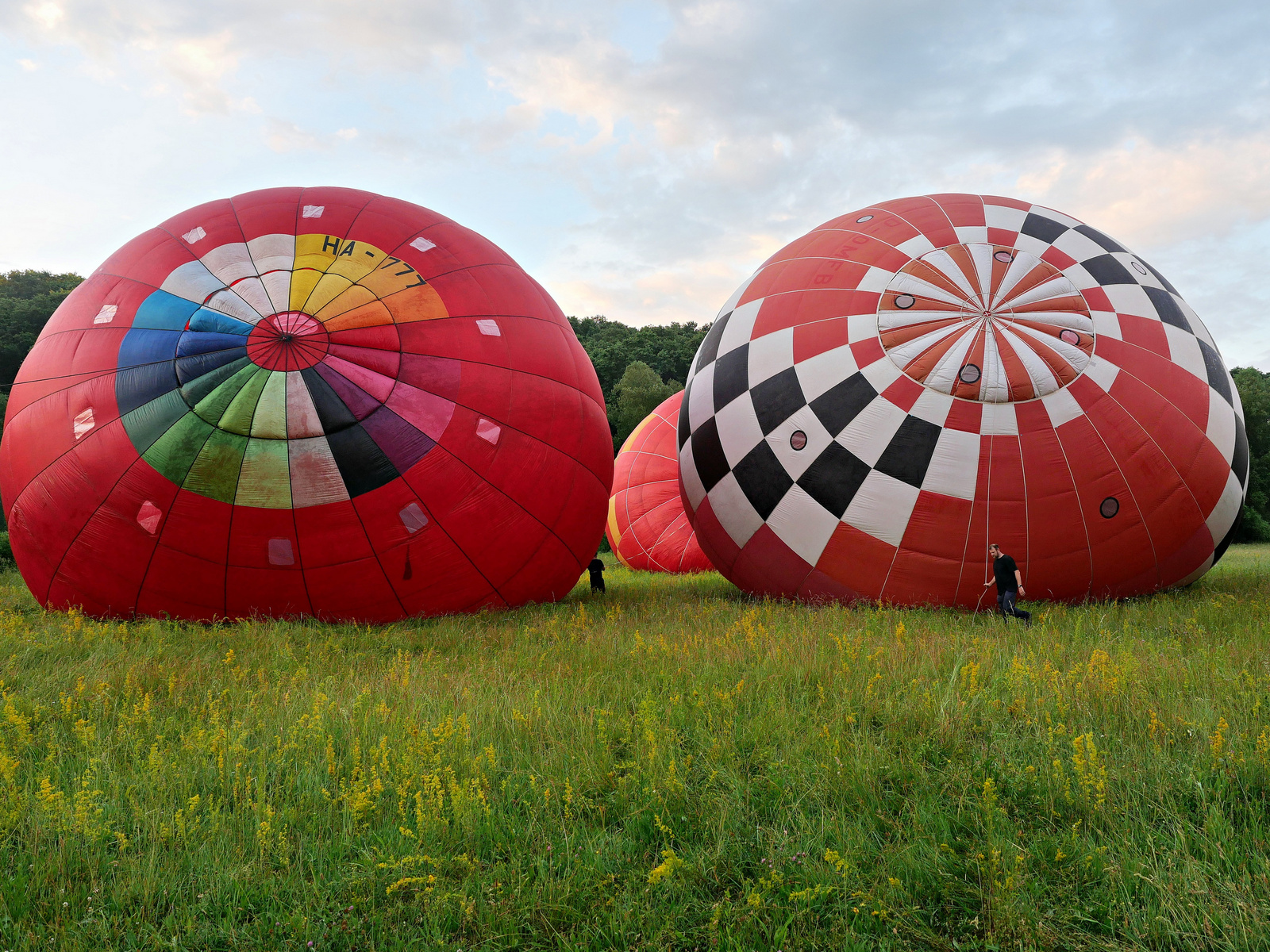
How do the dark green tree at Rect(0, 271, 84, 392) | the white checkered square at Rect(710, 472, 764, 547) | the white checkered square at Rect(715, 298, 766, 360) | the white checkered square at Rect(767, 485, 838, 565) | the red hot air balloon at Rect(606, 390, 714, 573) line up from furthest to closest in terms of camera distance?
1. the dark green tree at Rect(0, 271, 84, 392)
2. the red hot air balloon at Rect(606, 390, 714, 573)
3. the white checkered square at Rect(715, 298, 766, 360)
4. the white checkered square at Rect(710, 472, 764, 547)
5. the white checkered square at Rect(767, 485, 838, 565)

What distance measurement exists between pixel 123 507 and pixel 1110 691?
7.49 meters

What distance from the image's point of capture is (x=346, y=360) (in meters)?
6.58

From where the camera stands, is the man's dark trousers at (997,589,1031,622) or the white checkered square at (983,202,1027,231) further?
the white checkered square at (983,202,1027,231)

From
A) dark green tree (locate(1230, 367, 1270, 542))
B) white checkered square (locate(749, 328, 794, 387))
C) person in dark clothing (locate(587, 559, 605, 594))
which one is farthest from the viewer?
dark green tree (locate(1230, 367, 1270, 542))

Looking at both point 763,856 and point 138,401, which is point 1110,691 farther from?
point 138,401

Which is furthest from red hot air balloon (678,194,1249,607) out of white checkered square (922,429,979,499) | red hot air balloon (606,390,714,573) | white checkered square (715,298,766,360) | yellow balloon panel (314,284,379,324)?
red hot air balloon (606,390,714,573)

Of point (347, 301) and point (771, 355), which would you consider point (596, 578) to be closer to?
point (771, 355)

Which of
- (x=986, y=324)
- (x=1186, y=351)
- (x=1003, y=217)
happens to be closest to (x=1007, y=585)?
(x=986, y=324)

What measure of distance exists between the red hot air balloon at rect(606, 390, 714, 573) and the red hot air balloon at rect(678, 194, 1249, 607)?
487 centimetres

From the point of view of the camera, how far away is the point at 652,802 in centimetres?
285

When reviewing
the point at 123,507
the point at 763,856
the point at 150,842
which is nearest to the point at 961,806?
the point at 763,856

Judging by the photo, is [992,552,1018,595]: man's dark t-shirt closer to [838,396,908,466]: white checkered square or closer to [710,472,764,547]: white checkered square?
[838,396,908,466]: white checkered square

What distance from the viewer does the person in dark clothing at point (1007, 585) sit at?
643 cm

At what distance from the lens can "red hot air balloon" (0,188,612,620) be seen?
20.8ft
